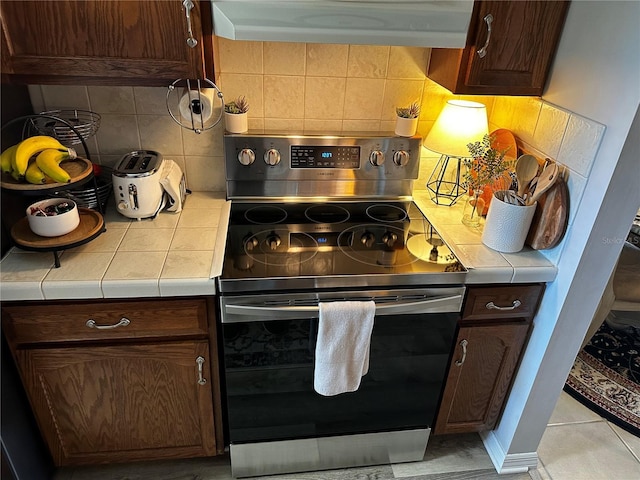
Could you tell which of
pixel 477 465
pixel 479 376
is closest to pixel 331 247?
pixel 479 376

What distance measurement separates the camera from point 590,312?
146 centimetres

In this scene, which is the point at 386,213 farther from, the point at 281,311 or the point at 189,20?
the point at 189,20

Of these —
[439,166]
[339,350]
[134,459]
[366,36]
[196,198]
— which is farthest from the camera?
[439,166]

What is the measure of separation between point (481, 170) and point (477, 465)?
1122 millimetres

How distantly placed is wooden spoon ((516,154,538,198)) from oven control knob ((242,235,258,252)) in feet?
2.80

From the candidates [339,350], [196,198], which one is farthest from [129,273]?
[339,350]

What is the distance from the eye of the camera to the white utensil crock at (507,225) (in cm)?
142

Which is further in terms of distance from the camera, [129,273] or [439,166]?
[439,166]

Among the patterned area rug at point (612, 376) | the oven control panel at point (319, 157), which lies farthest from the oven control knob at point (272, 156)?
the patterned area rug at point (612, 376)

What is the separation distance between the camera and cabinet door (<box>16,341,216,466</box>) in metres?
1.37

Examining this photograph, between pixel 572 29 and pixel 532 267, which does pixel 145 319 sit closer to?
pixel 532 267

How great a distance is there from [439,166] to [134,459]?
1.53 meters

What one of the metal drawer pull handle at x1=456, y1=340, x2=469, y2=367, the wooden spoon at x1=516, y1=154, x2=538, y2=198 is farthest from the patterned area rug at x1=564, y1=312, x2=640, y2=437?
the wooden spoon at x1=516, y1=154, x2=538, y2=198

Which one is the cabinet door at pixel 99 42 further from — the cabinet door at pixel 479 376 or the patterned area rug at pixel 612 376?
the patterned area rug at pixel 612 376
